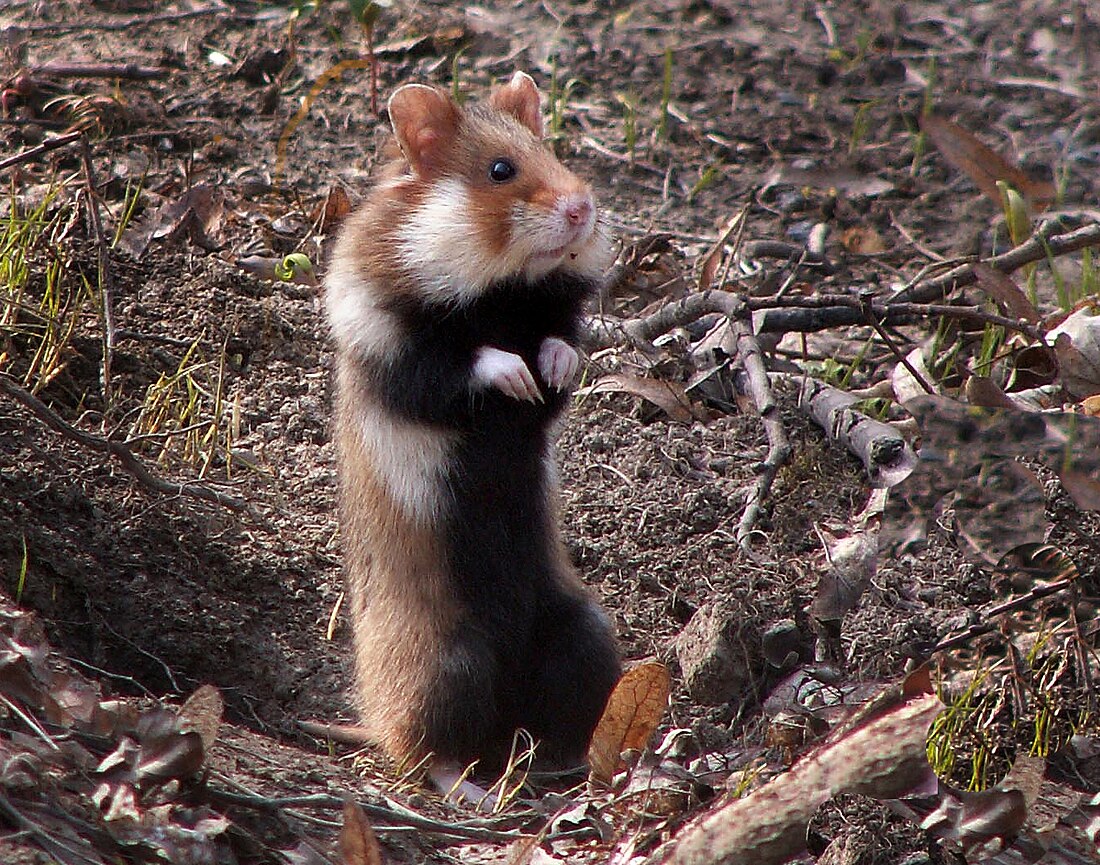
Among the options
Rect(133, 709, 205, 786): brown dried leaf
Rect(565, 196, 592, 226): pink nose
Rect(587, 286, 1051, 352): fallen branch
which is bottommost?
Rect(587, 286, 1051, 352): fallen branch

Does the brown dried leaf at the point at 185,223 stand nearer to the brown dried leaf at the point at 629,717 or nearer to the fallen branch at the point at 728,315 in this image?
the fallen branch at the point at 728,315

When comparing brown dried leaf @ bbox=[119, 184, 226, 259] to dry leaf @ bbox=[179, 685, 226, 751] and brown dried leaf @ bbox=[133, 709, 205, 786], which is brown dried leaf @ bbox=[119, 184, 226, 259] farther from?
brown dried leaf @ bbox=[133, 709, 205, 786]

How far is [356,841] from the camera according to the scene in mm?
2691

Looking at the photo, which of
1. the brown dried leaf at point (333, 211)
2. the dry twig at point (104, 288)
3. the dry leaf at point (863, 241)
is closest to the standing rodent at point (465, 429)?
the dry twig at point (104, 288)

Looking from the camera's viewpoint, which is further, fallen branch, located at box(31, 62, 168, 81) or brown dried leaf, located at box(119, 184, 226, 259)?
fallen branch, located at box(31, 62, 168, 81)

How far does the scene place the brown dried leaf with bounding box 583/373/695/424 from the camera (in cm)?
504

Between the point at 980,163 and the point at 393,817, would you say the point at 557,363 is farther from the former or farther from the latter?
the point at 980,163

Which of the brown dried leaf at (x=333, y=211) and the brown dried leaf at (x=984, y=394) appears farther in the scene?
the brown dried leaf at (x=333, y=211)

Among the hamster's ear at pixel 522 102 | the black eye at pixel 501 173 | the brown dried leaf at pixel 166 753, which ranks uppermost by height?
the hamster's ear at pixel 522 102

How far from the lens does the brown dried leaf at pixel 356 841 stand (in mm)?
2689

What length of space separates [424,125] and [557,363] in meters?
0.73

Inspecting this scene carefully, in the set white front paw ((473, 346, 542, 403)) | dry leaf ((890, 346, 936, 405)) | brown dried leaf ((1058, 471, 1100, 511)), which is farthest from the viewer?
dry leaf ((890, 346, 936, 405))

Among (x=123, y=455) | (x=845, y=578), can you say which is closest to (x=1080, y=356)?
(x=845, y=578)

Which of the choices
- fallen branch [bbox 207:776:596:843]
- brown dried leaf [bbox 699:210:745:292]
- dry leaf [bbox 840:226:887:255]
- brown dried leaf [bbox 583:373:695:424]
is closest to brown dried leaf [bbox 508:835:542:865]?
fallen branch [bbox 207:776:596:843]
